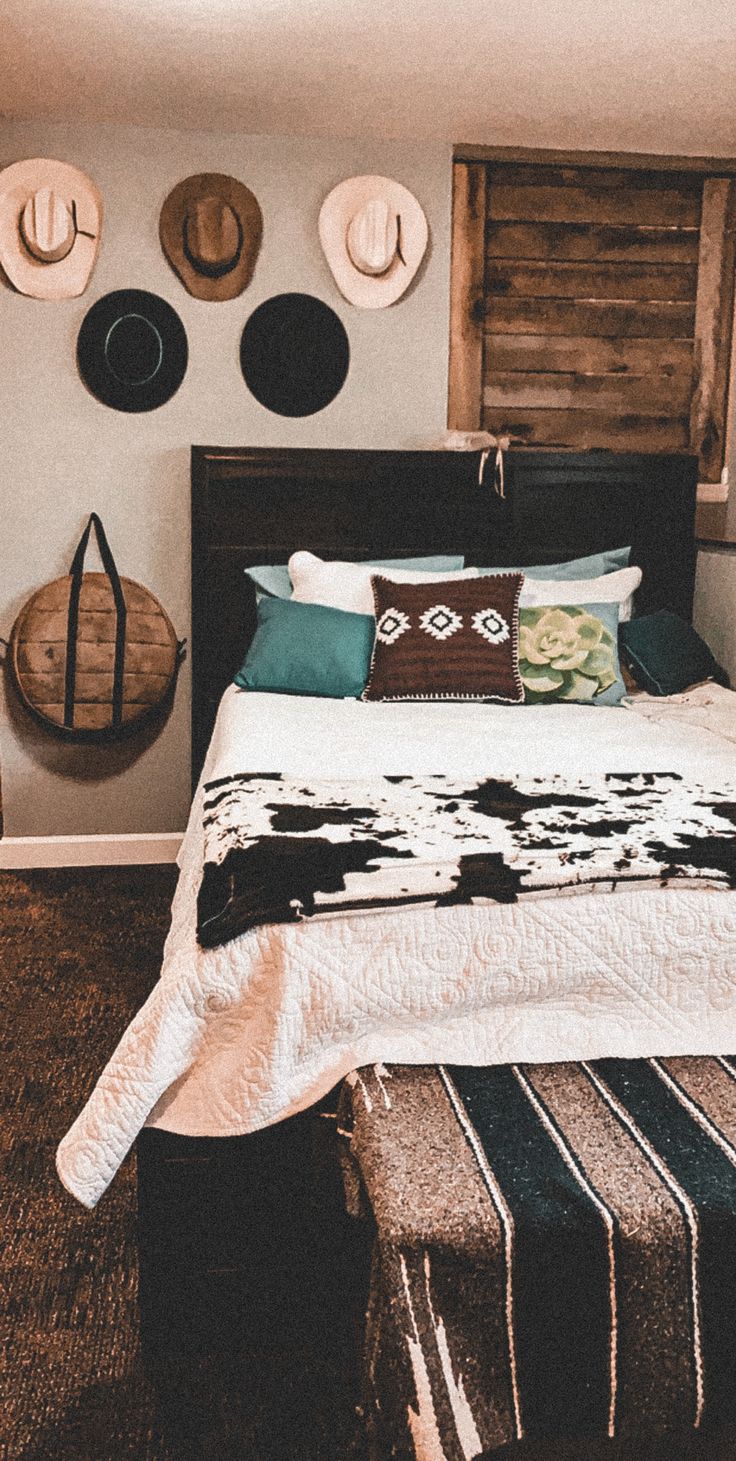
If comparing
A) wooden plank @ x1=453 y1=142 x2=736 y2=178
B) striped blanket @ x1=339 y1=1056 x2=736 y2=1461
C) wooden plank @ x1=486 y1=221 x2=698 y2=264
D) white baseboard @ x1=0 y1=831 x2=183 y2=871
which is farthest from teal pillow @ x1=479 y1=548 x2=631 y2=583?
striped blanket @ x1=339 y1=1056 x2=736 y2=1461

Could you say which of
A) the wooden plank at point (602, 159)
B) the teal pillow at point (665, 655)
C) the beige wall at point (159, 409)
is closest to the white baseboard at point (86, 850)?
the beige wall at point (159, 409)

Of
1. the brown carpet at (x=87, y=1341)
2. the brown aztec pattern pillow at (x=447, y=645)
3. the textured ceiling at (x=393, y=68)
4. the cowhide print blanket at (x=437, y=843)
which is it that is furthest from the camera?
the brown aztec pattern pillow at (x=447, y=645)

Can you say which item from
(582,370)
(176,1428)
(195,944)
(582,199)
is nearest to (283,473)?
(582,370)

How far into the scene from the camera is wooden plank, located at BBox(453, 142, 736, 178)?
3.61m

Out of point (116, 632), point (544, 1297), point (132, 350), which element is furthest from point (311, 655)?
point (544, 1297)

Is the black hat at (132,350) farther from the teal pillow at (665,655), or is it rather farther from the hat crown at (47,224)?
the teal pillow at (665,655)

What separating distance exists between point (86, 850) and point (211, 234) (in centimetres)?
196

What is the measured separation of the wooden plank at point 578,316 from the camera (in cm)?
371

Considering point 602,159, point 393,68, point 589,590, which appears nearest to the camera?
point 393,68

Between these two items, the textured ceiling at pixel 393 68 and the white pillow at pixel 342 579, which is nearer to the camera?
the textured ceiling at pixel 393 68

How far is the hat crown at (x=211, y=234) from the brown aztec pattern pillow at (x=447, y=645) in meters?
1.23

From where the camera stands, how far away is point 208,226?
11.6 feet

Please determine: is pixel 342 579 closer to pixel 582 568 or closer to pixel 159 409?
pixel 582 568

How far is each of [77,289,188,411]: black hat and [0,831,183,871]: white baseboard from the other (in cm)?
137
